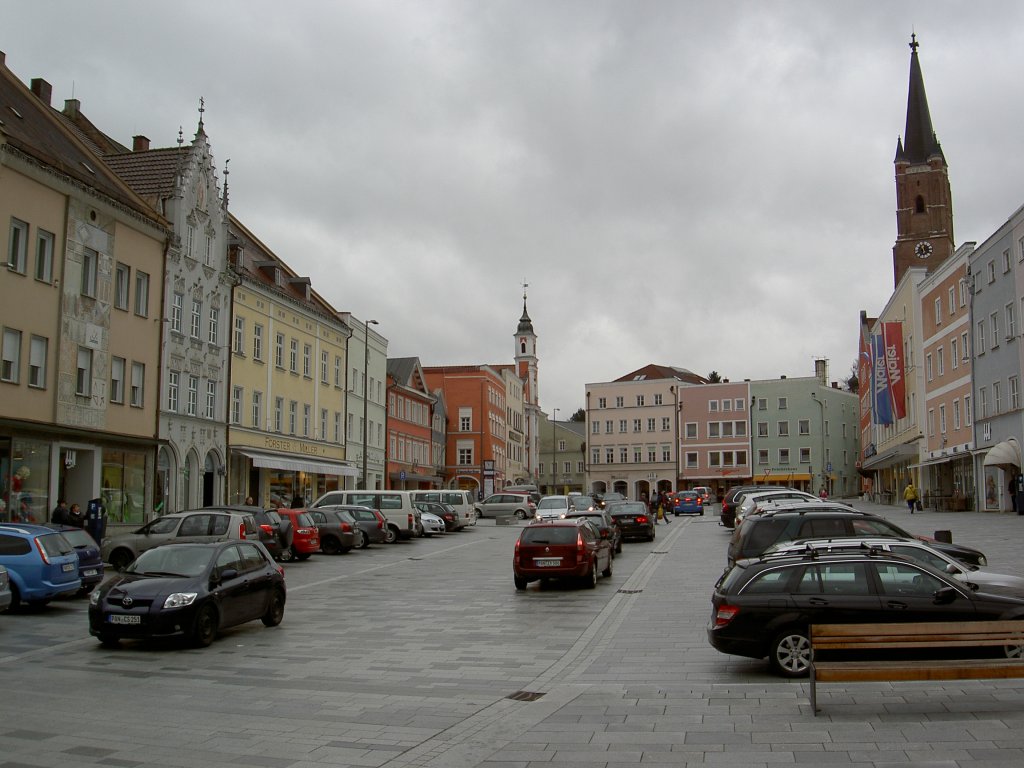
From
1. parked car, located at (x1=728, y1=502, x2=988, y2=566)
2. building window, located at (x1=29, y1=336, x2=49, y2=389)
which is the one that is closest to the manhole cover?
parked car, located at (x1=728, y1=502, x2=988, y2=566)

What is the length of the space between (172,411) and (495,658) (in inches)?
1105

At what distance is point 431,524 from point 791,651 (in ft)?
112

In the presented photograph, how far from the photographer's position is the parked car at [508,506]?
195 feet

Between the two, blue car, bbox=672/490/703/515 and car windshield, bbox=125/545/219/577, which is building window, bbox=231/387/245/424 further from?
blue car, bbox=672/490/703/515

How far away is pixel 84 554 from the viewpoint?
20.6 m

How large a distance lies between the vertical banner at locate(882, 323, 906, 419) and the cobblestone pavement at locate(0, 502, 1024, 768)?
48.8 meters

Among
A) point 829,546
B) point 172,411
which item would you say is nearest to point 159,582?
point 829,546

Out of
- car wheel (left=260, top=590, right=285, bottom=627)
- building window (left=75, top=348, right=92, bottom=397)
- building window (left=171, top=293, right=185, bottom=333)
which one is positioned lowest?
car wheel (left=260, top=590, right=285, bottom=627)

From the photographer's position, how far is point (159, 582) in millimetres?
15336

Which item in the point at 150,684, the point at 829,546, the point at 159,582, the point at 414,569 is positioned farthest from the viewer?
the point at 414,569

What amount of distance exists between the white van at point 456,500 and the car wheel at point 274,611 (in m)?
31.8

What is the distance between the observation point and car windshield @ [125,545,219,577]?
51.7 feet

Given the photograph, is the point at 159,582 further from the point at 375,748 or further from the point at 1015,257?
the point at 1015,257

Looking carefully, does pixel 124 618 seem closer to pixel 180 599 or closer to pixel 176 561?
pixel 180 599
